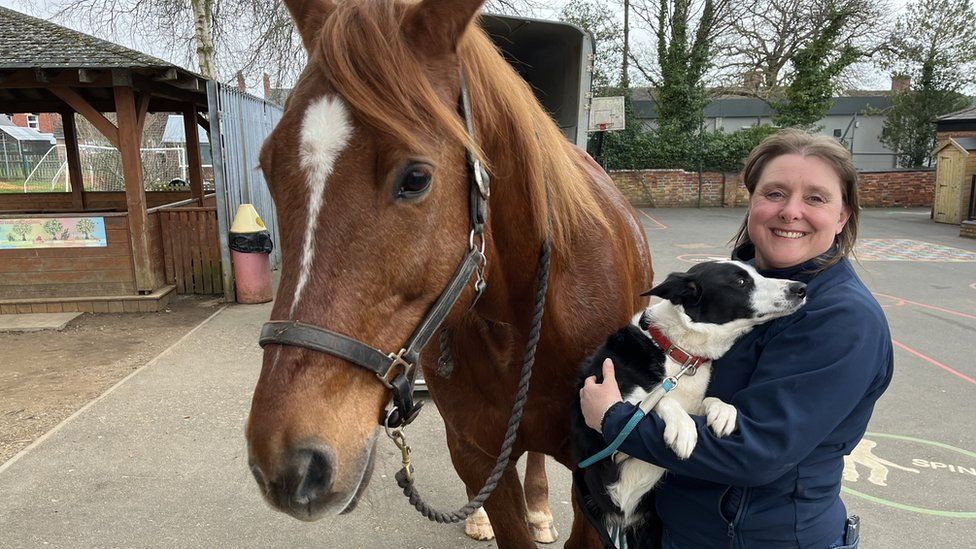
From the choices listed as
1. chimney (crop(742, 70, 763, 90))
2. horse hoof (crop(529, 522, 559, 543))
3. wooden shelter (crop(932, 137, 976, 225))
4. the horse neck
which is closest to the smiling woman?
the horse neck

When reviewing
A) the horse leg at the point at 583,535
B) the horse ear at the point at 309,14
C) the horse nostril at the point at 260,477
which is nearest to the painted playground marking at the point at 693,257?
the horse leg at the point at 583,535

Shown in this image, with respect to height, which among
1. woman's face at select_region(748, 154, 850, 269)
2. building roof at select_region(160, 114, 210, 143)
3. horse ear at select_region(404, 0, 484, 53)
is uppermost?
building roof at select_region(160, 114, 210, 143)

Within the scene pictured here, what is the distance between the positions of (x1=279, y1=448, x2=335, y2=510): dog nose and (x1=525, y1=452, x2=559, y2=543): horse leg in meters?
2.20

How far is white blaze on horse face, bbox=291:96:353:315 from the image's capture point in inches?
45.2

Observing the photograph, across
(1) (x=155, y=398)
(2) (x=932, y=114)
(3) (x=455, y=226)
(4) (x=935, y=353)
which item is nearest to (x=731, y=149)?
(2) (x=932, y=114)

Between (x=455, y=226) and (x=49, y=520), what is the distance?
3.49m

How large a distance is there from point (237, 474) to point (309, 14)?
3.25 meters

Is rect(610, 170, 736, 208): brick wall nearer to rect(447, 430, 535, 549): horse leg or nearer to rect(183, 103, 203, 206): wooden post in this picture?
rect(183, 103, 203, 206): wooden post

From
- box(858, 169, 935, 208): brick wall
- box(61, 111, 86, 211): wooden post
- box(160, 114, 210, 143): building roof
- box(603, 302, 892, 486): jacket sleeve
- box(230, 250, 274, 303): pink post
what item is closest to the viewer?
box(603, 302, 892, 486): jacket sleeve

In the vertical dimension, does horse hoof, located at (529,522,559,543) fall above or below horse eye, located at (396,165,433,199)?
below

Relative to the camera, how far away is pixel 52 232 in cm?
773

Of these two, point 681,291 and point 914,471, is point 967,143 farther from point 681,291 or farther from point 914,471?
point 681,291

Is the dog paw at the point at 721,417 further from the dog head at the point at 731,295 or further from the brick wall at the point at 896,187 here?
the brick wall at the point at 896,187

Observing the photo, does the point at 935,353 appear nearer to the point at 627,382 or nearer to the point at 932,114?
the point at 627,382
